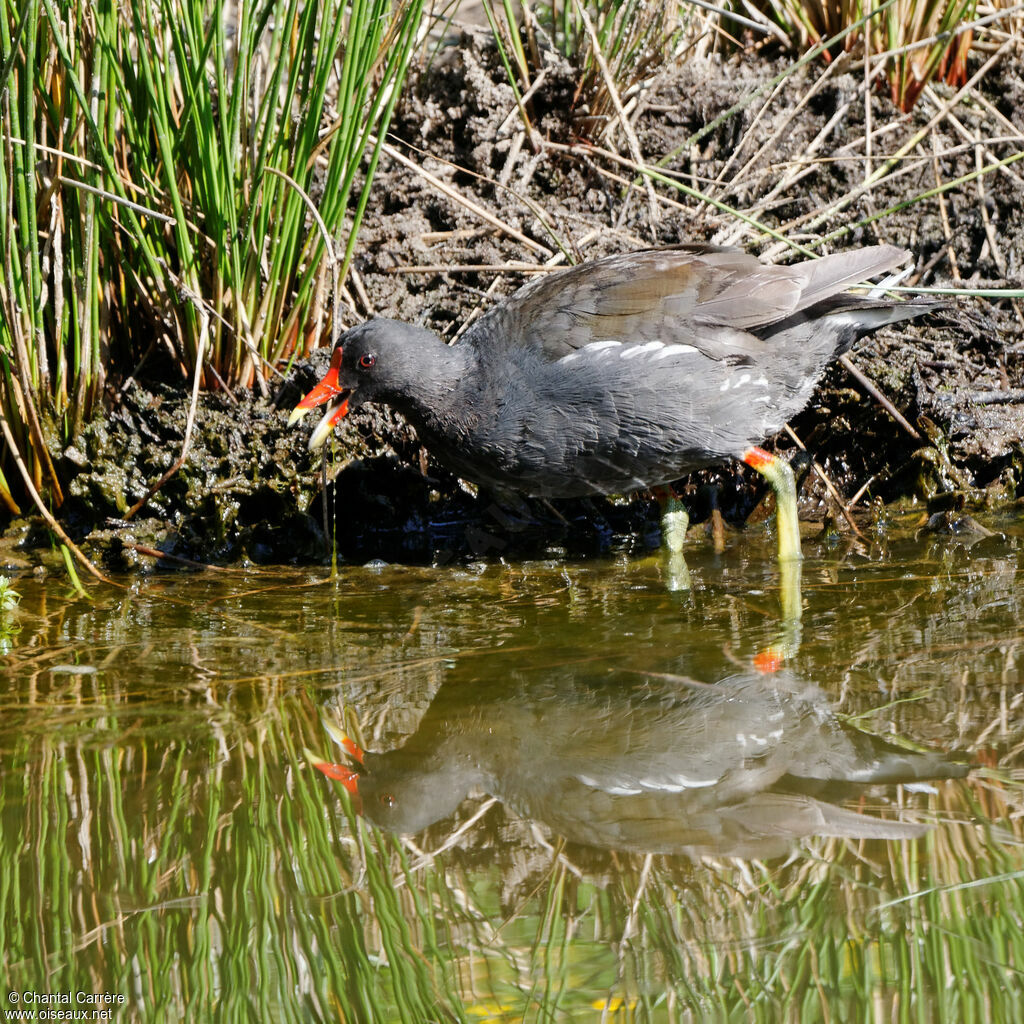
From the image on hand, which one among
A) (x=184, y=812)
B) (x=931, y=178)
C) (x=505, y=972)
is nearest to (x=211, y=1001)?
(x=505, y=972)

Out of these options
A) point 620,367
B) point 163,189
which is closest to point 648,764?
point 620,367

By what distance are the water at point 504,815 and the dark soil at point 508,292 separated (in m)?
0.79

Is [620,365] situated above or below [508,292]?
below

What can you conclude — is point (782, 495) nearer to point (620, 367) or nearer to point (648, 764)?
point (620, 367)

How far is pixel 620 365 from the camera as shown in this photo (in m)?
3.72

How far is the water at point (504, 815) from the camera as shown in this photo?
1.68m

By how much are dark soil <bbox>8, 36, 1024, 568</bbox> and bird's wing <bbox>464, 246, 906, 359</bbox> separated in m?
0.79

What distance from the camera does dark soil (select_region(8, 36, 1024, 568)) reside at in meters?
4.34

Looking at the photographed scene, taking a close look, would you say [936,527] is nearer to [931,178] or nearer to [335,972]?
[931,178]

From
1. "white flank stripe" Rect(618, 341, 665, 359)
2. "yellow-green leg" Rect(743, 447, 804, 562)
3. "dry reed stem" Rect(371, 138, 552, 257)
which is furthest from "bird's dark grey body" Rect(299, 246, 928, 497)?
"dry reed stem" Rect(371, 138, 552, 257)

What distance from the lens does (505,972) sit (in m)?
1.71

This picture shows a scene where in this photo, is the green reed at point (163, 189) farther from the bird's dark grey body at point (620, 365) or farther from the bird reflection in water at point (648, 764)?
the bird reflection in water at point (648, 764)

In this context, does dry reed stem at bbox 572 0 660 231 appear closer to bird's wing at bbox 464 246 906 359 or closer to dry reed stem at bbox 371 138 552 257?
dry reed stem at bbox 371 138 552 257

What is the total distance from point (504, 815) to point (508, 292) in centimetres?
315
